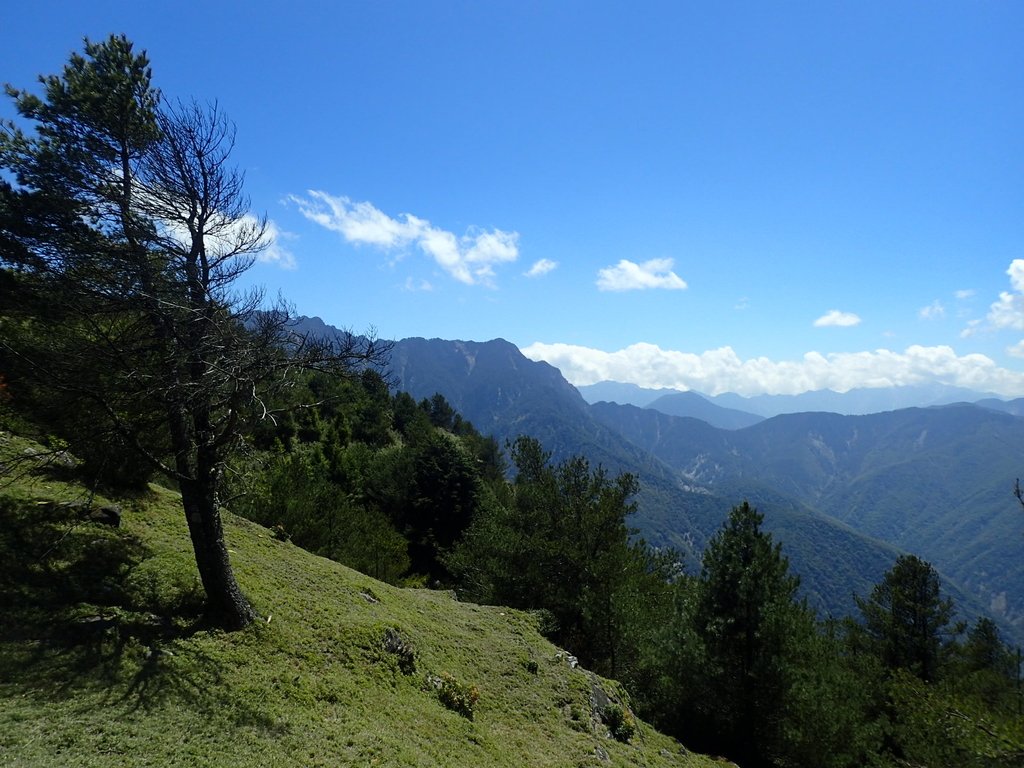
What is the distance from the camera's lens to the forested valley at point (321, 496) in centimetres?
1003

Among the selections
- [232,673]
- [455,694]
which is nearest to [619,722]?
[455,694]

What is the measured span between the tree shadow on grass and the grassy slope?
3 centimetres

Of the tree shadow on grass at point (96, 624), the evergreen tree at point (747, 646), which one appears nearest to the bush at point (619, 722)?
the evergreen tree at point (747, 646)

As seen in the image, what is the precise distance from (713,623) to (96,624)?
19.0m

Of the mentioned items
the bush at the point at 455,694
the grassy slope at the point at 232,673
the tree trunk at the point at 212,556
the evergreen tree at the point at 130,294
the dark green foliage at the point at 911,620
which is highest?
the evergreen tree at the point at 130,294

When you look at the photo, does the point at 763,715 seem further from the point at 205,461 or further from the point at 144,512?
the point at 144,512

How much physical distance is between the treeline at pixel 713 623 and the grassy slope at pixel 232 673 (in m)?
3.06

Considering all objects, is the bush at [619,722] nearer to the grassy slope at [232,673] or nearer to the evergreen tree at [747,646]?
the grassy slope at [232,673]

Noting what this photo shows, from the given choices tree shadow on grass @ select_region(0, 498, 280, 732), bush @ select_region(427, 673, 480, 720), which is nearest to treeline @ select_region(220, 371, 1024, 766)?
tree shadow on grass @ select_region(0, 498, 280, 732)

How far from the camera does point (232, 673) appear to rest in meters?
9.73

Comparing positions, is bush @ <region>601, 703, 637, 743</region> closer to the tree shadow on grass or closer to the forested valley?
the forested valley

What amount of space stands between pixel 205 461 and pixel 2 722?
15.7ft

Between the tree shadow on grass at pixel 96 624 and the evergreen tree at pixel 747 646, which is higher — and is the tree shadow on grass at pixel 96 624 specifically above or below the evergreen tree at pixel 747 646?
above

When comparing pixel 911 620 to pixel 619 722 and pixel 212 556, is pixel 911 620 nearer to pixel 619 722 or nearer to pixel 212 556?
pixel 619 722
